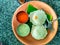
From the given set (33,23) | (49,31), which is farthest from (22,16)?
(49,31)

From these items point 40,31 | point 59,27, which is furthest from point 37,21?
point 59,27

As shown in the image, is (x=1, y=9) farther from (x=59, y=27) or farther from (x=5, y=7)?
(x=59, y=27)

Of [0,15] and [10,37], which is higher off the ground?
[0,15]

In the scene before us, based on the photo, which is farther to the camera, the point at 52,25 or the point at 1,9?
the point at 1,9

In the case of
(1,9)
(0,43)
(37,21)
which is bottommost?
(0,43)

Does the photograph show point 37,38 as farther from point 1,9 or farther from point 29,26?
point 1,9

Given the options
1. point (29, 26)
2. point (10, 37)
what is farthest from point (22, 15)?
point (10, 37)

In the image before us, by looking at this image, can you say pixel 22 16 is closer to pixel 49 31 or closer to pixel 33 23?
pixel 33 23
